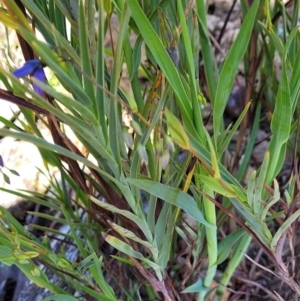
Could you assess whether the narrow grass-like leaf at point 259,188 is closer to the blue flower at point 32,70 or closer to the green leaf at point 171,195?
the green leaf at point 171,195

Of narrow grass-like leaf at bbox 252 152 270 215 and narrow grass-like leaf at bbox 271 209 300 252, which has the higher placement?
narrow grass-like leaf at bbox 252 152 270 215

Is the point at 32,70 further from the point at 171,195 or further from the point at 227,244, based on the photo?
the point at 227,244

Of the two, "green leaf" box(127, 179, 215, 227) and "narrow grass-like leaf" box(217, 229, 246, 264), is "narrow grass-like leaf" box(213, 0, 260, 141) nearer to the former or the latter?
"green leaf" box(127, 179, 215, 227)

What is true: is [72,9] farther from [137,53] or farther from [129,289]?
[129,289]

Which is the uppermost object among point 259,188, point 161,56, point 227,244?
point 161,56

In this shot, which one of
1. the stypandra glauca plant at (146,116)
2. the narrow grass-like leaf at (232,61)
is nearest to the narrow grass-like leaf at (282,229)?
the stypandra glauca plant at (146,116)

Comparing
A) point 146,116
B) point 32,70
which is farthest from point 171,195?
point 32,70

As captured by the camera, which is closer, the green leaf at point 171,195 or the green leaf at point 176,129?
the green leaf at point 176,129

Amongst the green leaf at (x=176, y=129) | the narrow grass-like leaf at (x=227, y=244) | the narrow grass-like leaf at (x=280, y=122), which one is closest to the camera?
the green leaf at (x=176, y=129)

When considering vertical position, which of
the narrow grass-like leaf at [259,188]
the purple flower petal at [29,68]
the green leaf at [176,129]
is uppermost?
the purple flower petal at [29,68]

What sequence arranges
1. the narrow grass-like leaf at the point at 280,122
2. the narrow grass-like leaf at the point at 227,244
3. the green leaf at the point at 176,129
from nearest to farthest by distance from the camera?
the green leaf at the point at 176,129, the narrow grass-like leaf at the point at 280,122, the narrow grass-like leaf at the point at 227,244

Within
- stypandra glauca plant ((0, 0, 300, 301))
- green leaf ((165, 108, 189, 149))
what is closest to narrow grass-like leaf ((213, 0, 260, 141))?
stypandra glauca plant ((0, 0, 300, 301))
